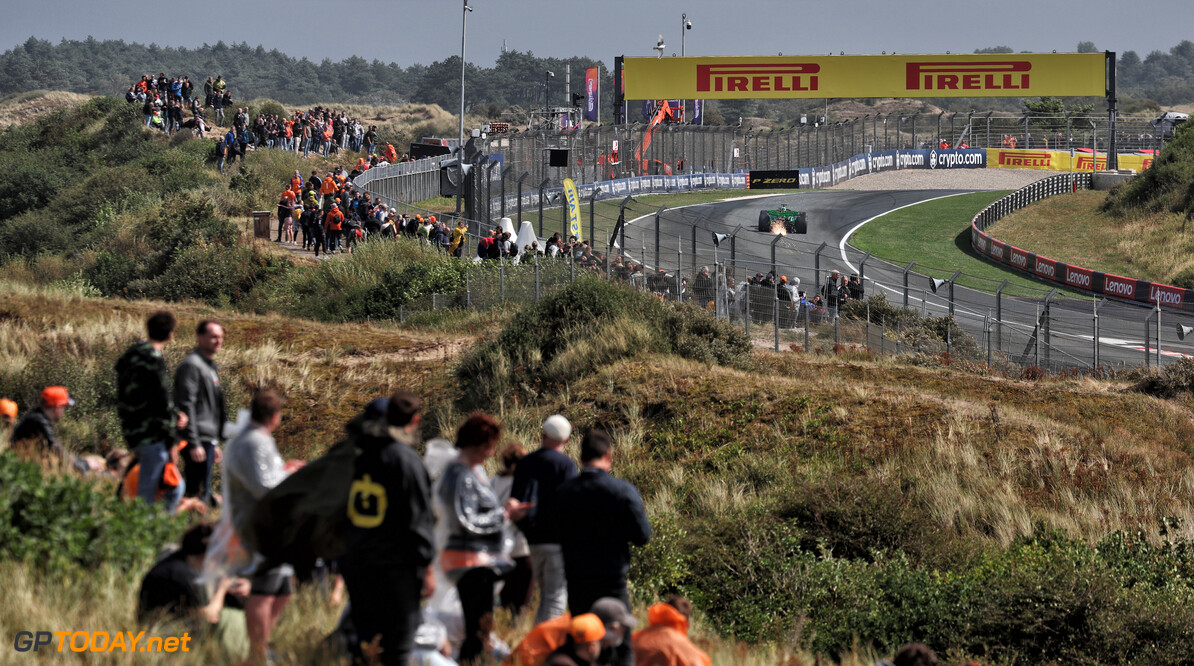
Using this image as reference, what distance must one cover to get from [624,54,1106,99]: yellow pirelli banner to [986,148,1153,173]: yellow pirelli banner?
514cm

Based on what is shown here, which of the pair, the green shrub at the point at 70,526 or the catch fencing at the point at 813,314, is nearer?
the green shrub at the point at 70,526

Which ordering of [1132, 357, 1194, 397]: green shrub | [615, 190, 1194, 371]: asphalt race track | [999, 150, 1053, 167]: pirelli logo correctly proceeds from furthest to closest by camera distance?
[999, 150, 1053, 167]: pirelli logo, [615, 190, 1194, 371]: asphalt race track, [1132, 357, 1194, 397]: green shrub

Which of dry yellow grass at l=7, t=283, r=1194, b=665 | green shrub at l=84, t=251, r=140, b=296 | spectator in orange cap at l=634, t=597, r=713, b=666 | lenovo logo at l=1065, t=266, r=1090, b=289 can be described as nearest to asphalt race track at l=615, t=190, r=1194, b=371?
lenovo logo at l=1065, t=266, r=1090, b=289

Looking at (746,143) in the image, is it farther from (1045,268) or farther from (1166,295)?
(1166,295)

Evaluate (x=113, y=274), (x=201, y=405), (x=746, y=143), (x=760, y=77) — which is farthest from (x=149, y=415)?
(x=760, y=77)

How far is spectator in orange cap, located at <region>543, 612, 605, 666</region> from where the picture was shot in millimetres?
5012

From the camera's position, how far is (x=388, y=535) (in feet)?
16.3

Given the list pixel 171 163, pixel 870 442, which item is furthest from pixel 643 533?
pixel 171 163

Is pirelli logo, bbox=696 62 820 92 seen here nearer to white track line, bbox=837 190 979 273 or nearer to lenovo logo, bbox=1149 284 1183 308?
white track line, bbox=837 190 979 273

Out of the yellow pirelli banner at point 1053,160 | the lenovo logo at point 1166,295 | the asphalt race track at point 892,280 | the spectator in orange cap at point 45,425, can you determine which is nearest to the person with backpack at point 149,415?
the spectator in orange cap at point 45,425

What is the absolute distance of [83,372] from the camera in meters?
13.7

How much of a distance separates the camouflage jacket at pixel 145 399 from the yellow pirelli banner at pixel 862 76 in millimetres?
66254

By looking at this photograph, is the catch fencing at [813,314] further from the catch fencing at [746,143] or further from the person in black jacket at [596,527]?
the person in black jacket at [596,527]

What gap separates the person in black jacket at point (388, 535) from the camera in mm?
4953
